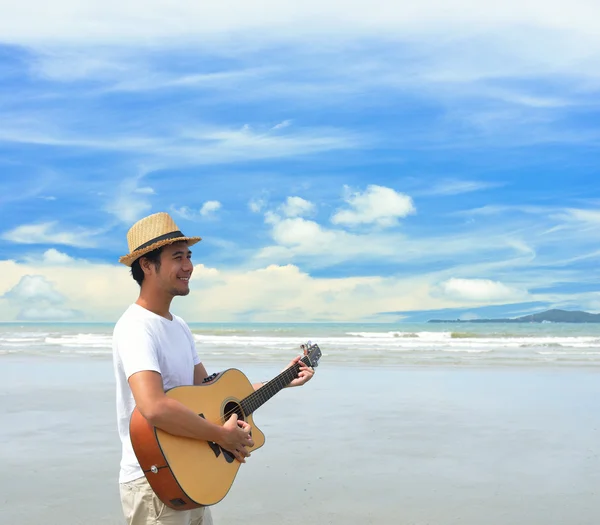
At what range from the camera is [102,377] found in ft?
37.1

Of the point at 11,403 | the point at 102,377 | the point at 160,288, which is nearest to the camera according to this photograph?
the point at 160,288

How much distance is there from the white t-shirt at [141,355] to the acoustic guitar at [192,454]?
73 millimetres

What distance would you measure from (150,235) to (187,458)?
2.56 feet

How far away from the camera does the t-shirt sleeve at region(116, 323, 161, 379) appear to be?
2.19 meters

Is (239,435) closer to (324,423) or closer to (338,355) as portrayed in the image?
(324,423)

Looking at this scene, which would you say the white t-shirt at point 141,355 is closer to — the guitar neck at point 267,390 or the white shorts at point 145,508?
the white shorts at point 145,508

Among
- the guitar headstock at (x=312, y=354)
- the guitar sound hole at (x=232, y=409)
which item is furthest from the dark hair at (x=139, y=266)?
the guitar headstock at (x=312, y=354)

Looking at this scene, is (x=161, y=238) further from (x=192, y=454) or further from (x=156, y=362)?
(x=192, y=454)

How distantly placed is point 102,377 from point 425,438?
667cm

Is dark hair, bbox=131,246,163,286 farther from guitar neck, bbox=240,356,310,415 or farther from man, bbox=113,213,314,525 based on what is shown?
guitar neck, bbox=240,356,310,415

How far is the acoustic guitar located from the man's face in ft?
1.14

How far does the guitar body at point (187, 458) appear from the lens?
224 centimetres

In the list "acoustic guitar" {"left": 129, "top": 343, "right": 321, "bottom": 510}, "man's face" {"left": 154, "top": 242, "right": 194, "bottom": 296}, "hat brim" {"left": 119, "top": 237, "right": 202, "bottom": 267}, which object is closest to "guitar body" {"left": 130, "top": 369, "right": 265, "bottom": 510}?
"acoustic guitar" {"left": 129, "top": 343, "right": 321, "bottom": 510}

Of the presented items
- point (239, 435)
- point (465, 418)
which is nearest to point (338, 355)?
point (465, 418)
